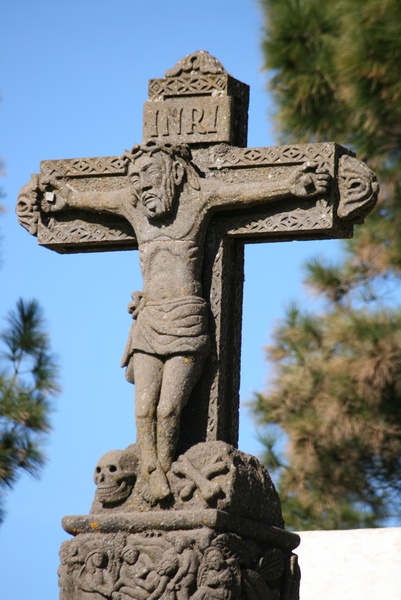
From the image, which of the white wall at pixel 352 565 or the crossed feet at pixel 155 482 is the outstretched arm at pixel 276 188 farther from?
the white wall at pixel 352 565

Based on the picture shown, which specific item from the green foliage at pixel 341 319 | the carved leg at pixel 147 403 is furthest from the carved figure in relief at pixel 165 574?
the green foliage at pixel 341 319

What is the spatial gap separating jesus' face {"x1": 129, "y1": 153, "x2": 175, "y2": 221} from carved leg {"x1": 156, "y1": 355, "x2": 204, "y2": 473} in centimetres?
69

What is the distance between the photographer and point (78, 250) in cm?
805

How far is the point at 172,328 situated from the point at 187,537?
933 mm

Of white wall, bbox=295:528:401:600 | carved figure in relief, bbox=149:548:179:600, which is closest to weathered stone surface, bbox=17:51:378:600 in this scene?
carved figure in relief, bbox=149:548:179:600

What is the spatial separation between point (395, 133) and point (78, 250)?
5845 mm

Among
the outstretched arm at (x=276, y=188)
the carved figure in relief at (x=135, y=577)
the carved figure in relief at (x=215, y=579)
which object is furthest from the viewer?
the outstretched arm at (x=276, y=188)

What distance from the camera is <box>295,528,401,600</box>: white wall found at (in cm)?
954

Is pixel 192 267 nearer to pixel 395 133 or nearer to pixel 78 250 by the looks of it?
pixel 78 250

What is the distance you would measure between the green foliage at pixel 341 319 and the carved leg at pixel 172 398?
5.22 meters

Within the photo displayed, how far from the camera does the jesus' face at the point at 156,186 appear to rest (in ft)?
24.6

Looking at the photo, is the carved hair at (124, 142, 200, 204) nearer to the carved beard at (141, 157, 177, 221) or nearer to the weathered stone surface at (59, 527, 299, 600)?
the carved beard at (141, 157, 177, 221)

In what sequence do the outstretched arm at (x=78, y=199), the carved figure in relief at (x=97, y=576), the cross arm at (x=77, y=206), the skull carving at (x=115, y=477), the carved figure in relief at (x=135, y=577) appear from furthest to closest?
the cross arm at (x=77, y=206) → the outstretched arm at (x=78, y=199) → the skull carving at (x=115, y=477) → the carved figure in relief at (x=97, y=576) → the carved figure in relief at (x=135, y=577)

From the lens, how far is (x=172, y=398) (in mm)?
7242
